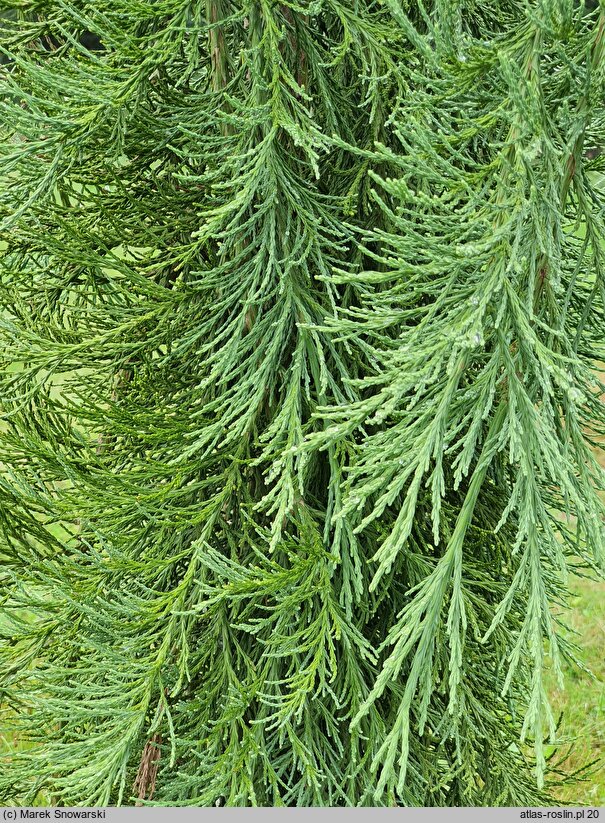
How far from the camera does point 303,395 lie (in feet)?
9.62

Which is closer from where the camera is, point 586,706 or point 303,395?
point 303,395

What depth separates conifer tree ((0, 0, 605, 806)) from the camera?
206cm

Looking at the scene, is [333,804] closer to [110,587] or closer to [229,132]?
Result: [110,587]

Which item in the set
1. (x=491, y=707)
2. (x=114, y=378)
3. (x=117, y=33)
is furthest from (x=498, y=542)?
(x=117, y=33)

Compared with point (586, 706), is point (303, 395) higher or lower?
higher

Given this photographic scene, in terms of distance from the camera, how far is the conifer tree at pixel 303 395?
2.06 meters

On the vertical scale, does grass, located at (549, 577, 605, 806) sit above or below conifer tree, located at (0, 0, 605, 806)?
below

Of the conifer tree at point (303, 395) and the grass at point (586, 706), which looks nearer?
the conifer tree at point (303, 395)

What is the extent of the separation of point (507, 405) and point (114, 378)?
2153 mm

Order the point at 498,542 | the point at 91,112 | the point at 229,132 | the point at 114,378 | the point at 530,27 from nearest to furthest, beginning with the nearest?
the point at 530,27
the point at 91,112
the point at 229,132
the point at 498,542
the point at 114,378

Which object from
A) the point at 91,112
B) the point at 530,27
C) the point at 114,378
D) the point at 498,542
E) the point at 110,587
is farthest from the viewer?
the point at 114,378

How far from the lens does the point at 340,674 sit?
2.90 m

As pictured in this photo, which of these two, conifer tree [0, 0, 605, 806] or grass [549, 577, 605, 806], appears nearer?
conifer tree [0, 0, 605, 806]

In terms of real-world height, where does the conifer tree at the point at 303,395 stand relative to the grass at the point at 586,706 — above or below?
above
